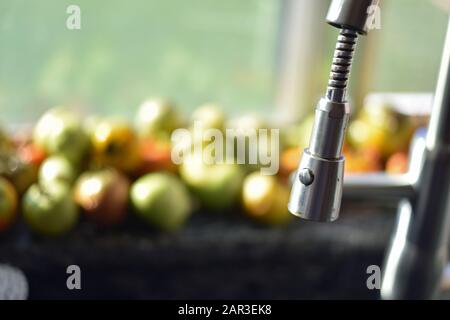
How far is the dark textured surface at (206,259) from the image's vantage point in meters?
0.82

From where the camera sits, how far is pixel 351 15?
38cm

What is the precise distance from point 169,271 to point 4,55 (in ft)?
1.38

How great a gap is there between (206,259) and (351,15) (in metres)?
0.54

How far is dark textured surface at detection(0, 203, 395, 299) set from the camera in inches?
32.3

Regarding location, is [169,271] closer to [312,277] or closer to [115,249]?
[115,249]

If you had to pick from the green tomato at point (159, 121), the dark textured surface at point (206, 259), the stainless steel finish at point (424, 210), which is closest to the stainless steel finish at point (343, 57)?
the stainless steel finish at point (424, 210)

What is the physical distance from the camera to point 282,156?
0.98 metres

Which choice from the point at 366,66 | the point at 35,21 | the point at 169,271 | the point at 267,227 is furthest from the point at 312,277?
the point at 35,21

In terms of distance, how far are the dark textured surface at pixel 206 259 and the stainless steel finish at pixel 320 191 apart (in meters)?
0.47

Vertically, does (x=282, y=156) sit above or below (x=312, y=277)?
above
